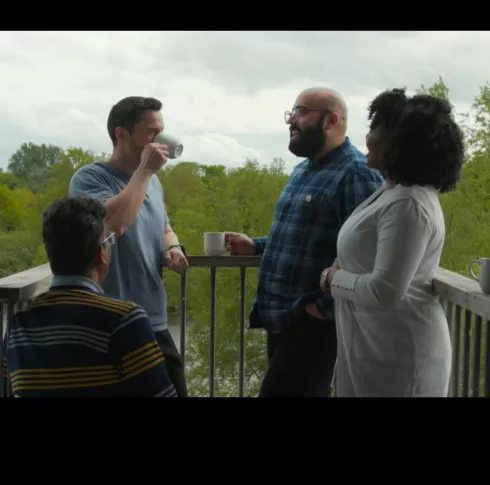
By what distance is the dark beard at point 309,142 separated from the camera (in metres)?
1.94

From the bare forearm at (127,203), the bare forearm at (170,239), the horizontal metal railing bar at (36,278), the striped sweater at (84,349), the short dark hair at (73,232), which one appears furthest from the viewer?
the bare forearm at (170,239)

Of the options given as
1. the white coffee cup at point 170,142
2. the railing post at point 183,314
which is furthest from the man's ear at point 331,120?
the railing post at point 183,314

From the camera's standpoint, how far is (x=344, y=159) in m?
1.91

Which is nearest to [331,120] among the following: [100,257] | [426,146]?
[426,146]

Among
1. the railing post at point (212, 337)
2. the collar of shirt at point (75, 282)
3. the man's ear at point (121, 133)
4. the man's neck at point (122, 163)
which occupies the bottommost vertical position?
the railing post at point (212, 337)

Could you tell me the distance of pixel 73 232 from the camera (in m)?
1.39

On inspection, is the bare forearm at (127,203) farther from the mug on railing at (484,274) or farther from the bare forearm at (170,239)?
the mug on railing at (484,274)

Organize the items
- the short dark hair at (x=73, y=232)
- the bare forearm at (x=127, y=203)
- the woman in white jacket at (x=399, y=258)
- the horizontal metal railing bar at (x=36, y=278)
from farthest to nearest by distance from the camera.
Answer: the bare forearm at (x=127, y=203) → the horizontal metal railing bar at (x=36, y=278) → the woman in white jacket at (x=399, y=258) → the short dark hair at (x=73, y=232)

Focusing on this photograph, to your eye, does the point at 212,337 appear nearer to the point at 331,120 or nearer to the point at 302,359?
the point at 302,359

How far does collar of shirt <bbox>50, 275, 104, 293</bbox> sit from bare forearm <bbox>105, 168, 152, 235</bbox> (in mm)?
479

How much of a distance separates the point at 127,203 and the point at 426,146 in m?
0.88

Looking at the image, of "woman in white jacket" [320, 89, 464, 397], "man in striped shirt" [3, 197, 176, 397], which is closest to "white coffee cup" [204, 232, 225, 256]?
"woman in white jacket" [320, 89, 464, 397]

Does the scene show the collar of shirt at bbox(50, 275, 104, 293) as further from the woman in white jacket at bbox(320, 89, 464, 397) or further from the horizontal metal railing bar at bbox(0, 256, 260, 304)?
the woman in white jacket at bbox(320, 89, 464, 397)

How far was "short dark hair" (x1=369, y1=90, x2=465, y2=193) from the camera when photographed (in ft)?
5.01
